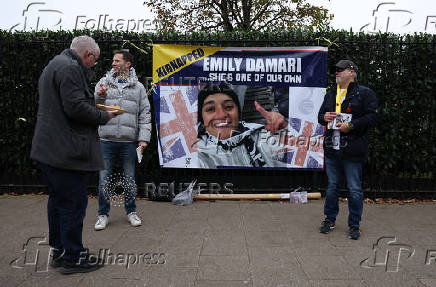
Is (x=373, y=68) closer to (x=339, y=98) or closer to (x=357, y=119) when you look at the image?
(x=339, y=98)

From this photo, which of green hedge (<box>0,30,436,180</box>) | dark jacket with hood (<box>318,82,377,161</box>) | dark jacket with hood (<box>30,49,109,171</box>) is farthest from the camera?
green hedge (<box>0,30,436,180</box>)

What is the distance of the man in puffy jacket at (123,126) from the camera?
453cm

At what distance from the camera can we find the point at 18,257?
3.65 m

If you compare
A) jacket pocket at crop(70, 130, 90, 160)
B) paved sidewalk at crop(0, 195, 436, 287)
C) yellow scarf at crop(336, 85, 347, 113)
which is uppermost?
yellow scarf at crop(336, 85, 347, 113)

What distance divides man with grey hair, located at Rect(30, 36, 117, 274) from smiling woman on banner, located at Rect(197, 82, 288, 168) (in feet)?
9.36

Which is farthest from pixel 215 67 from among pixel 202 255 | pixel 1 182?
pixel 1 182

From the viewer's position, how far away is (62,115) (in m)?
3.08

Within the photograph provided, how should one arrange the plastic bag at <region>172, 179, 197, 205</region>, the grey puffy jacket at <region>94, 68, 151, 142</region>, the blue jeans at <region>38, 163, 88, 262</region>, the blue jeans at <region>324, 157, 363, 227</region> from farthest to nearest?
the plastic bag at <region>172, 179, 197, 205</region> < the grey puffy jacket at <region>94, 68, 151, 142</region> < the blue jeans at <region>324, 157, 363, 227</region> < the blue jeans at <region>38, 163, 88, 262</region>

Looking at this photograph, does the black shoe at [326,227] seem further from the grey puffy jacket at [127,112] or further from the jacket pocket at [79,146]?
the jacket pocket at [79,146]

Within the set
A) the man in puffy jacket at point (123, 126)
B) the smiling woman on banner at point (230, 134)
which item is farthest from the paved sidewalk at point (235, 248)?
the smiling woman on banner at point (230, 134)

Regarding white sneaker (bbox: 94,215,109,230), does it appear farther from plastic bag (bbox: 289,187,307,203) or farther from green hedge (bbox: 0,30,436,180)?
plastic bag (bbox: 289,187,307,203)

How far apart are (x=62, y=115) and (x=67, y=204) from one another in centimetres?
80

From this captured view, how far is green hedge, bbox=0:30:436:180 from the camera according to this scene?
5980mm

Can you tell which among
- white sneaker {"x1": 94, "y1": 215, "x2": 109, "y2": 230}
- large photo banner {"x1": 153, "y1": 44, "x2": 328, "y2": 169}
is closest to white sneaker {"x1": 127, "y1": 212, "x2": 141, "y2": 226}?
white sneaker {"x1": 94, "y1": 215, "x2": 109, "y2": 230}
